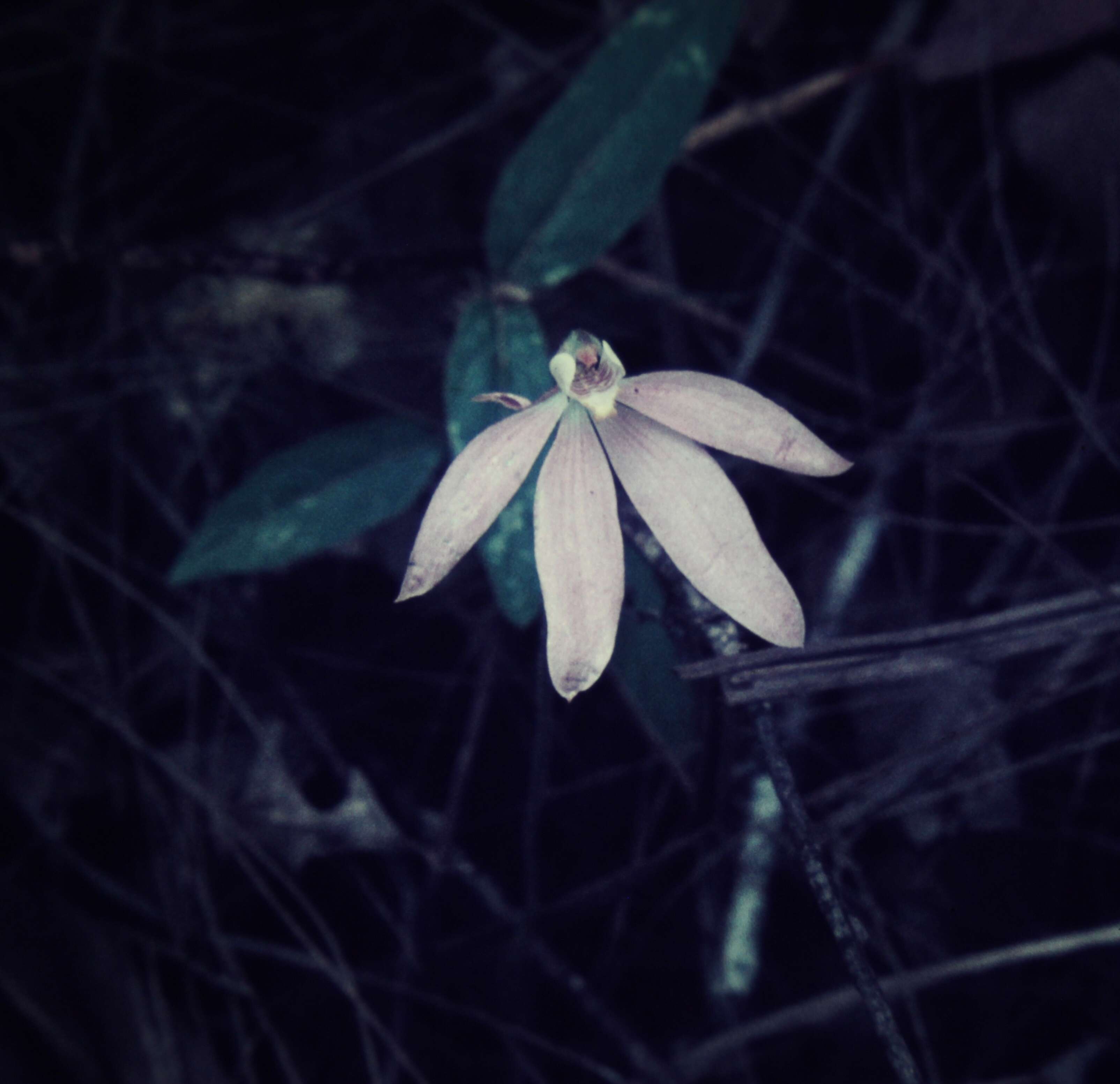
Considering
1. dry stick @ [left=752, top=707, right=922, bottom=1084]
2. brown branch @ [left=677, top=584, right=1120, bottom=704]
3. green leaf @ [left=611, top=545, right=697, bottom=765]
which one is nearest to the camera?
dry stick @ [left=752, top=707, right=922, bottom=1084]

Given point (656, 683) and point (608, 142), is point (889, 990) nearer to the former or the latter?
point (656, 683)

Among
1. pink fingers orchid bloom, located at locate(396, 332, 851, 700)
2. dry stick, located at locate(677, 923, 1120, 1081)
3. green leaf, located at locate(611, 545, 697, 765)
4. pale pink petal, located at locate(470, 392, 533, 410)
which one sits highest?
pale pink petal, located at locate(470, 392, 533, 410)

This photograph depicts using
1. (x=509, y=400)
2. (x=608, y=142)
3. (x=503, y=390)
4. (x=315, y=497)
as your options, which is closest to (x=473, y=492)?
(x=509, y=400)

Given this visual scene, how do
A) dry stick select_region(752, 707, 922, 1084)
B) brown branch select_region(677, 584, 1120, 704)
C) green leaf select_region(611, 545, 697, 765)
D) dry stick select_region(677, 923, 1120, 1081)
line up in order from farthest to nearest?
green leaf select_region(611, 545, 697, 765)
dry stick select_region(677, 923, 1120, 1081)
brown branch select_region(677, 584, 1120, 704)
dry stick select_region(752, 707, 922, 1084)

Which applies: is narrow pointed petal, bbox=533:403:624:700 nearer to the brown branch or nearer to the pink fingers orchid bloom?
the pink fingers orchid bloom

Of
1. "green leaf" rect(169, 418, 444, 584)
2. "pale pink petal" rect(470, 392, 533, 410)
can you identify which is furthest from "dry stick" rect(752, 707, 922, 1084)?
"green leaf" rect(169, 418, 444, 584)

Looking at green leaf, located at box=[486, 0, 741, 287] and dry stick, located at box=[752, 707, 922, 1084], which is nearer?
dry stick, located at box=[752, 707, 922, 1084]

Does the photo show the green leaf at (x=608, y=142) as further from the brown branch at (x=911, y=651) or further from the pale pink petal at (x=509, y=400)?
the brown branch at (x=911, y=651)
